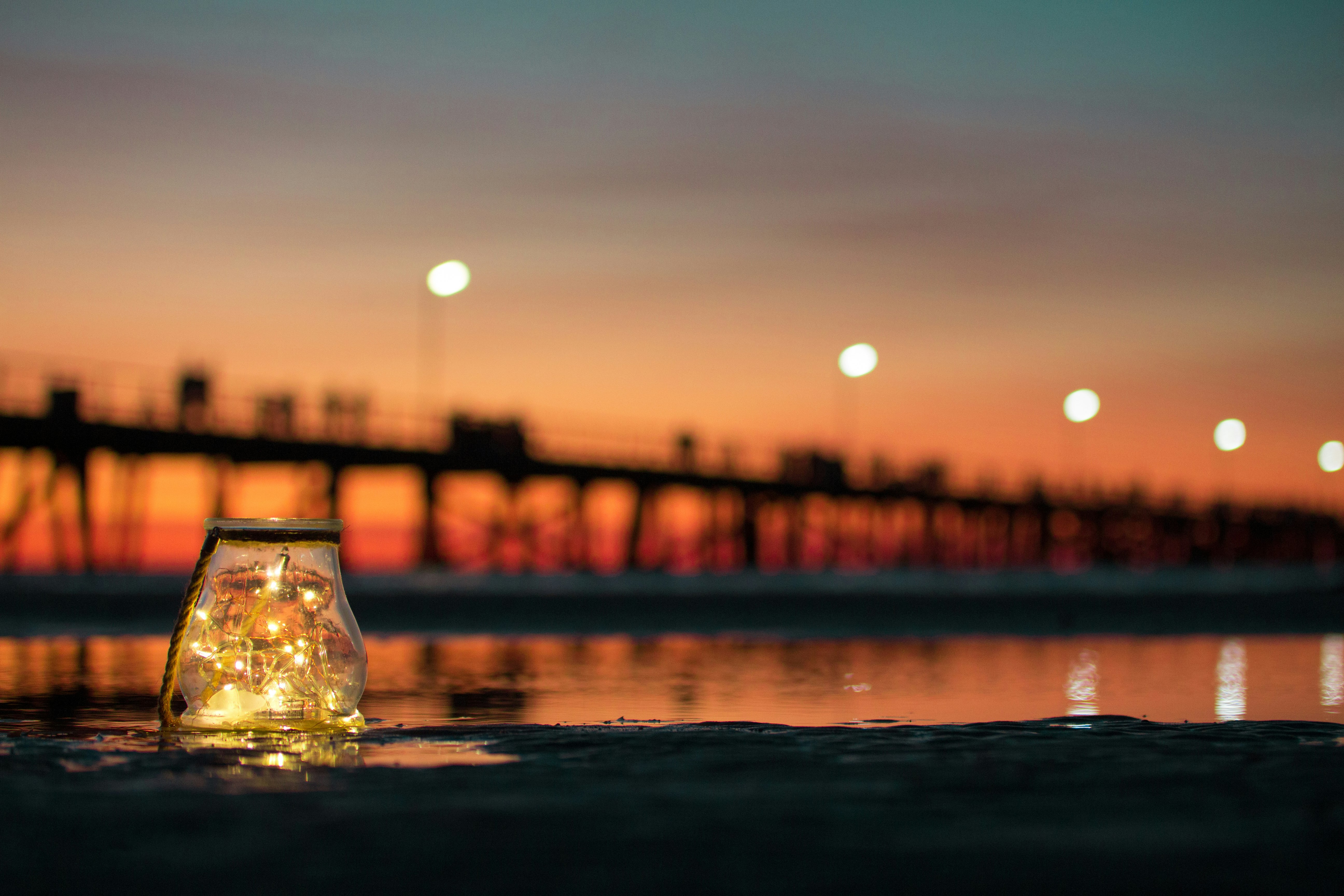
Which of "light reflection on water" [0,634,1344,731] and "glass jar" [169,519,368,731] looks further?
"light reflection on water" [0,634,1344,731]

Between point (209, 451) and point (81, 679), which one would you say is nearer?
point (81, 679)

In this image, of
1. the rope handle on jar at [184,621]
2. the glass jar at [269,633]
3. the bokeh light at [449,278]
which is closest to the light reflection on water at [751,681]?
the glass jar at [269,633]

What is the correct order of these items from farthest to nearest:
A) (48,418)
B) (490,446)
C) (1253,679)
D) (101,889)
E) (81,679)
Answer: (490,446), (48,418), (1253,679), (81,679), (101,889)

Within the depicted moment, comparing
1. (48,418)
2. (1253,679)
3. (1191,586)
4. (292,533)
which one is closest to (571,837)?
(292,533)

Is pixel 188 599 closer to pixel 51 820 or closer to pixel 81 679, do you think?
pixel 51 820

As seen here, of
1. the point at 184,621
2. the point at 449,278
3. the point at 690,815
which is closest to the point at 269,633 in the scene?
the point at 184,621

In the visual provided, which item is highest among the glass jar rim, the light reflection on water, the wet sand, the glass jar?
the glass jar rim

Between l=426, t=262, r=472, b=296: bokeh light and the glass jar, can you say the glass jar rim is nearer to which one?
the glass jar

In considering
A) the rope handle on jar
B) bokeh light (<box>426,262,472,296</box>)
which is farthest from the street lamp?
the rope handle on jar
